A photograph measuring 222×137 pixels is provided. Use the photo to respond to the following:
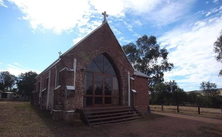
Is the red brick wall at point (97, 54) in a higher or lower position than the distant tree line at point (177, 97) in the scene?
higher

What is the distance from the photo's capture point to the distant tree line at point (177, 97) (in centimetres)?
3149

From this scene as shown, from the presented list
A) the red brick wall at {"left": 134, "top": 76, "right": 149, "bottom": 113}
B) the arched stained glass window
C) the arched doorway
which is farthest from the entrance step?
the red brick wall at {"left": 134, "top": 76, "right": 149, "bottom": 113}

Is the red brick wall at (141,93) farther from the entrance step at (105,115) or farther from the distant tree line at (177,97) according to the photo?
the distant tree line at (177,97)

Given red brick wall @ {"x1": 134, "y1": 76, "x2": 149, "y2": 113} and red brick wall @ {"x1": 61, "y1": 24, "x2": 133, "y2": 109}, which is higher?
red brick wall @ {"x1": 61, "y1": 24, "x2": 133, "y2": 109}

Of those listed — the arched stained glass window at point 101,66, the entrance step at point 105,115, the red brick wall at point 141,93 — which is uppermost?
the arched stained glass window at point 101,66

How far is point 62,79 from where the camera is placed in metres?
11.9

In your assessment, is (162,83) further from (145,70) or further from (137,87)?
(137,87)

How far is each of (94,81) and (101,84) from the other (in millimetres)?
851

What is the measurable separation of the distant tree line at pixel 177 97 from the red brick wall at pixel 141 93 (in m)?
18.2

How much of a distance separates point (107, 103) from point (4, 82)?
70.3 m

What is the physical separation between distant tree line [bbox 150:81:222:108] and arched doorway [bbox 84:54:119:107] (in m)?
23.7

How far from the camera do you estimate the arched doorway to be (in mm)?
13609

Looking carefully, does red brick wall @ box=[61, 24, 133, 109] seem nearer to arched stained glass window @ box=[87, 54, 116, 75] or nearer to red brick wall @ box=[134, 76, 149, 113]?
arched stained glass window @ box=[87, 54, 116, 75]

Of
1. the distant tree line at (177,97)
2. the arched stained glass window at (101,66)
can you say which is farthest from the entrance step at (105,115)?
the distant tree line at (177,97)
